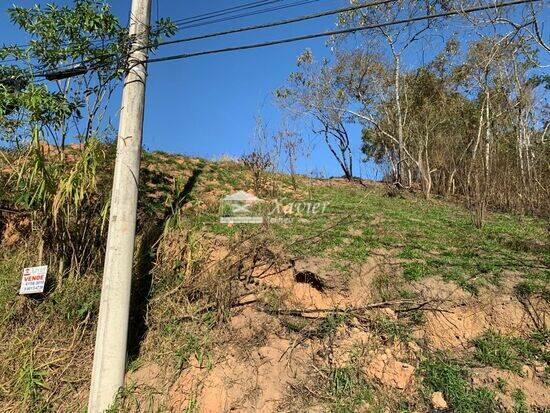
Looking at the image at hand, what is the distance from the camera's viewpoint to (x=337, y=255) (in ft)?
20.1

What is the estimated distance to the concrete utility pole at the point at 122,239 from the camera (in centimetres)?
450

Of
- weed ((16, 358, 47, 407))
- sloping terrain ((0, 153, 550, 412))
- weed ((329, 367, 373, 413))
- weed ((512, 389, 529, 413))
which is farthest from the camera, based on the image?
weed ((16, 358, 47, 407))

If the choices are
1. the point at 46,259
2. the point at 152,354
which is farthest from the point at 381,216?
the point at 46,259

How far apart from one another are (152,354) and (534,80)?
40.6 feet

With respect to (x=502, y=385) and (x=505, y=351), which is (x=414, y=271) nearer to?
(x=505, y=351)

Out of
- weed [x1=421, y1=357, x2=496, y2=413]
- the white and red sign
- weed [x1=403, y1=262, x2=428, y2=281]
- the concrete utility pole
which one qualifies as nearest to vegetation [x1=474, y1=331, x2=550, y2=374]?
weed [x1=421, y1=357, x2=496, y2=413]

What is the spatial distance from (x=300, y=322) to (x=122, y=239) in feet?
6.68

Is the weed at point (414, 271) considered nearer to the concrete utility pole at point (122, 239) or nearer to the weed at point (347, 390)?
the weed at point (347, 390)

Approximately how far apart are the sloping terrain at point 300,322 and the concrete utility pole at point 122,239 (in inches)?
12.5

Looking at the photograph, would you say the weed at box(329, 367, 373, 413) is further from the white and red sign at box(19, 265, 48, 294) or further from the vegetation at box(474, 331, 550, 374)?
the white and red sign at box(19, 265, 48, 294)

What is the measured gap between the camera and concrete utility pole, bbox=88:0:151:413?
4.50m

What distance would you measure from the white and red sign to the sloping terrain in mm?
223

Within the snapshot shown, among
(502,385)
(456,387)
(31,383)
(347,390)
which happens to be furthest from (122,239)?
(502,385)

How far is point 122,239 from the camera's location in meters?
4.79
